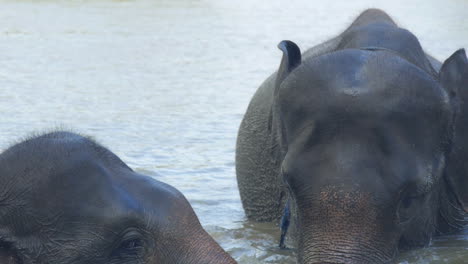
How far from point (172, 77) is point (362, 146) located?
1009 centimetres

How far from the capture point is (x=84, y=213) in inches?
142

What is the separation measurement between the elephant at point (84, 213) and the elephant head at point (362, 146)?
29.8 inches

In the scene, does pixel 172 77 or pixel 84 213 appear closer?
pixel 84 213

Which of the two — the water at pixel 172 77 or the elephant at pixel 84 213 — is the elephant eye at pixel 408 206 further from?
the elephant at pixel 84 213

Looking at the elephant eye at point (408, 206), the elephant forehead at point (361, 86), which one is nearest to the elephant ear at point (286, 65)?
the elephant forehead at point (361, 86)

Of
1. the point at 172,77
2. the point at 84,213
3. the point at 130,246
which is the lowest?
the point at 172,77

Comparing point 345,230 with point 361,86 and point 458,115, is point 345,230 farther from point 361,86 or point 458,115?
point 458,115

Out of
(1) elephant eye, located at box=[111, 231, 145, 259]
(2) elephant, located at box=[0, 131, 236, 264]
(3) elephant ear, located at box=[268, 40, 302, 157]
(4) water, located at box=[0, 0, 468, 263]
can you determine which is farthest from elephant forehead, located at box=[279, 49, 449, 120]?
(1) elephant eye, located at box=[111, 231, 145, 259]

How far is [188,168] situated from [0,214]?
15.9ft

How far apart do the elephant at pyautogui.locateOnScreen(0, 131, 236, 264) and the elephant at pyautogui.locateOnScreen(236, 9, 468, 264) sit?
2.47ft

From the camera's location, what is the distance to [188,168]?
8.36m

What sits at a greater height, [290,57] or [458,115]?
[290,57]

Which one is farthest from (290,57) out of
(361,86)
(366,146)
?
(366,146)

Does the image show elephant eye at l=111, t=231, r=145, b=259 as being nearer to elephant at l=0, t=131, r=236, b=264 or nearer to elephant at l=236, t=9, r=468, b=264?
elephant at l=0, t=131, r=236, b=264
